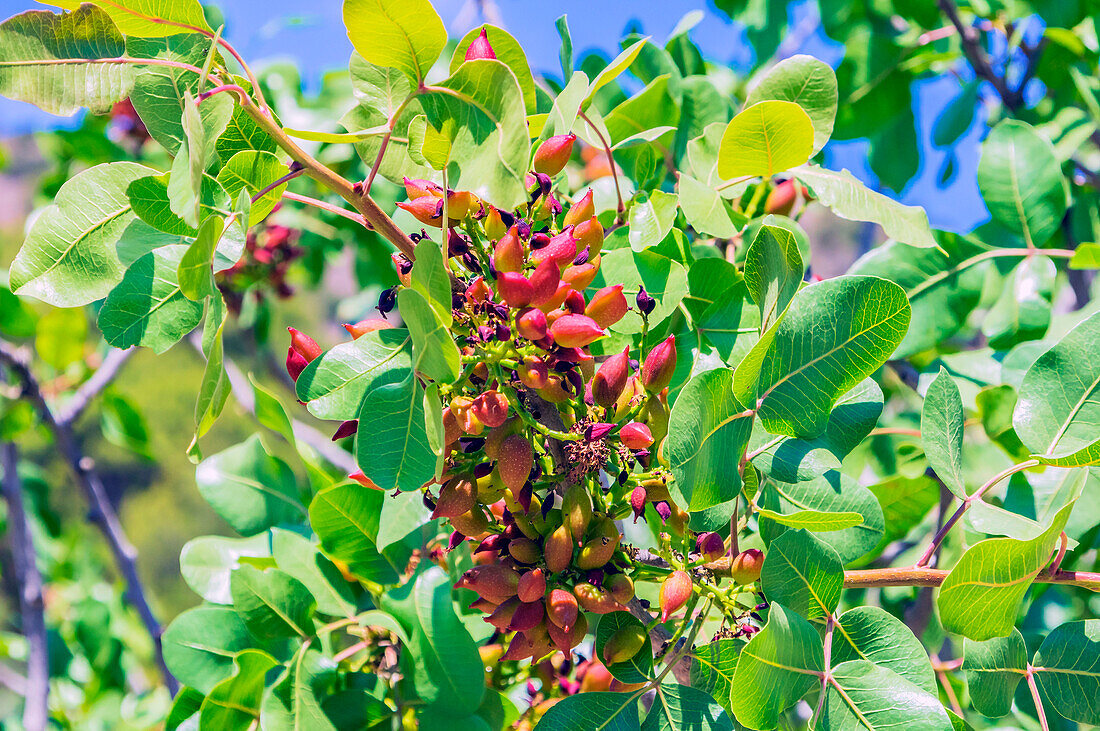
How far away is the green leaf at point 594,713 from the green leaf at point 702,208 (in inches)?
17.3

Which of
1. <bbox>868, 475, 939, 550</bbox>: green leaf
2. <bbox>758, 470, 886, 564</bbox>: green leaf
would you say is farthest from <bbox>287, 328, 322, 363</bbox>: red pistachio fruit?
<bbox>868, 475, 939, 550</bbox>: green leaf

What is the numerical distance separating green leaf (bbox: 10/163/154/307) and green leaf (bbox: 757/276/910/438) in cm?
54

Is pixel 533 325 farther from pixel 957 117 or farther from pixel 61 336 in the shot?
pixel 61 336

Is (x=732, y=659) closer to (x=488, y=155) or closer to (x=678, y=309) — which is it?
(x=678, y=309)

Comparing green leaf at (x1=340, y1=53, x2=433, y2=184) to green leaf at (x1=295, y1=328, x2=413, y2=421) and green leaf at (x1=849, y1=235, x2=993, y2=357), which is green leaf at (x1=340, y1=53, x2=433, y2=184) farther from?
green leaf at (x1=849, y1=235, x2=993, y2=357)

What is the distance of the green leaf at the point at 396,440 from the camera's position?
0.55 metres

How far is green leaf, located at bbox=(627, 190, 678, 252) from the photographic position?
71cm

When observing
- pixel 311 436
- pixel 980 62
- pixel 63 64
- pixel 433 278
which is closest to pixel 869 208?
pixel 433 278

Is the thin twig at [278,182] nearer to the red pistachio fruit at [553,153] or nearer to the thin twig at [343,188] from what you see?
the thin twig at [343,188]

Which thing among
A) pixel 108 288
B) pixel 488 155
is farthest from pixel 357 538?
pixel 488 155

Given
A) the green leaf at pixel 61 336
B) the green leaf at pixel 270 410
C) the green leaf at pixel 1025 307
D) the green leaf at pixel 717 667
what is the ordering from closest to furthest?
1. the green leaf at pixel 717 667
2. the green leaf at pixel 270 410
3. the green leaf at pixel 1025 307
4. the green leaf at pixel 61 336

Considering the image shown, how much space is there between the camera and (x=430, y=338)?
1.65 ft

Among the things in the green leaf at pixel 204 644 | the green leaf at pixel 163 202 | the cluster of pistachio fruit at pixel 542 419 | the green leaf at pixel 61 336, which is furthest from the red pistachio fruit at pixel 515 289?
the green leaf at pixel 61 336

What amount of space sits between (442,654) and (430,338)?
36cm
